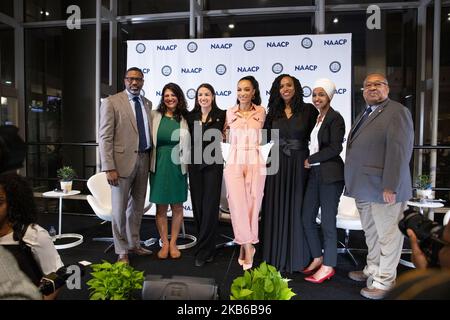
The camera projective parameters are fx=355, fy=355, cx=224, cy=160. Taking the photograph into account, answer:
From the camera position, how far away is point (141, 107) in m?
3.13

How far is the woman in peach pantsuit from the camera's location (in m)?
2.91

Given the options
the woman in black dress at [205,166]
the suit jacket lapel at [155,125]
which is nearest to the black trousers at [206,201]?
the woman in black dress at [205,166]

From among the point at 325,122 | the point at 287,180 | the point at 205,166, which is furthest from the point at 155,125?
A: the point at 325,122

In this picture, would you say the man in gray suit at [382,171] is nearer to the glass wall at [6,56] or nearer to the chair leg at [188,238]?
the chair leg at [188,238]

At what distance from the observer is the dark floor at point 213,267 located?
8.34 ft

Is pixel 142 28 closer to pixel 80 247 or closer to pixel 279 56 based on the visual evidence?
pixel 279 56

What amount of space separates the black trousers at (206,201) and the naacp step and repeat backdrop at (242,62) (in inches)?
63.4

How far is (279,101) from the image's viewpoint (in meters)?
2.87

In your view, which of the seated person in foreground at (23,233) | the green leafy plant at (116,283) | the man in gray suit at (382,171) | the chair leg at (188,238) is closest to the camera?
the seated person in foreground at (23,233)

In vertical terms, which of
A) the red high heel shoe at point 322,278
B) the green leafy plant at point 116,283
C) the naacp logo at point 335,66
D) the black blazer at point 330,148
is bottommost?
the red high heel shoe at point 322,278

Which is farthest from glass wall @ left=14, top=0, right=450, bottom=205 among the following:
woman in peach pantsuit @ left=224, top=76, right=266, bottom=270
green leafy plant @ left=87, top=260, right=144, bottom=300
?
green leafy plant @ left=87, top=260, right=144, bottom=300
